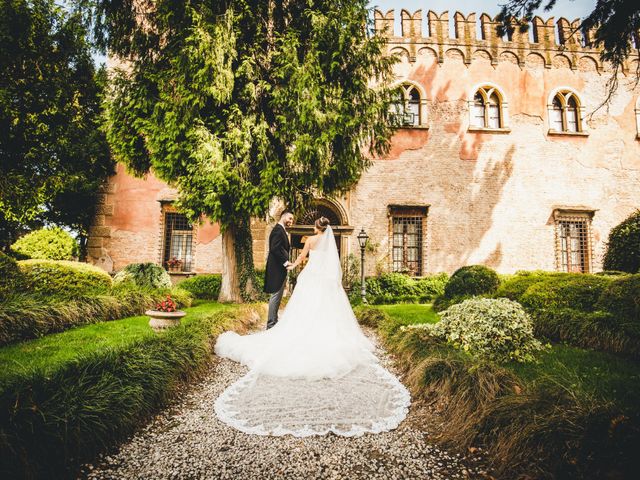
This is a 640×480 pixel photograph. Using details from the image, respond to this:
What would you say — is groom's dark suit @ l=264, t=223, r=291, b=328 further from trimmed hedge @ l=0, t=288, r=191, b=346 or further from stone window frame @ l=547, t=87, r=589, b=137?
stone window frame @ l=547, t=87, r=589, b=137

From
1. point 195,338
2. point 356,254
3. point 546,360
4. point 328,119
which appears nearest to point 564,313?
point 546,360

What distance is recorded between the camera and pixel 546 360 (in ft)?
12.9

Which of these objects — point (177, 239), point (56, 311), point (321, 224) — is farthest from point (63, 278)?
point (177, 239)

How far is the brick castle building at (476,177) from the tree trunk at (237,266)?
3226 millimetres

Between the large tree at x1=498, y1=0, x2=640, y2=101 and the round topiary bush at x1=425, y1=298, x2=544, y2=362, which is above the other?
the large tree at x1=498, y1=0, x2=640, y2=101

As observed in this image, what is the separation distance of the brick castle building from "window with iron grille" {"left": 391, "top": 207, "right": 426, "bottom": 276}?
4 cm

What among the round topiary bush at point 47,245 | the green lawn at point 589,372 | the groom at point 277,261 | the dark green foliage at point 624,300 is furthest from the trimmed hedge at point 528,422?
the round topiary bush at point 47,245

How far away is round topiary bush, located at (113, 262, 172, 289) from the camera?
382 inches

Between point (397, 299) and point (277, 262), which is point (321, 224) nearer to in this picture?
point (277, 262)

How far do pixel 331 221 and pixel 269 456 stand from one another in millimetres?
11516

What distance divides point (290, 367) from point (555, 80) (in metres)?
16.5

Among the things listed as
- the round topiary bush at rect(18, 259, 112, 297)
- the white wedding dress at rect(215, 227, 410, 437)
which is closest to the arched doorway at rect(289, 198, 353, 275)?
the round topiary bush at rect(18, 259, 112, 297)

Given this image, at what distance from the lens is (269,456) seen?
2.30 metres

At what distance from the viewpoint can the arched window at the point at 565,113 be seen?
46.6ft
